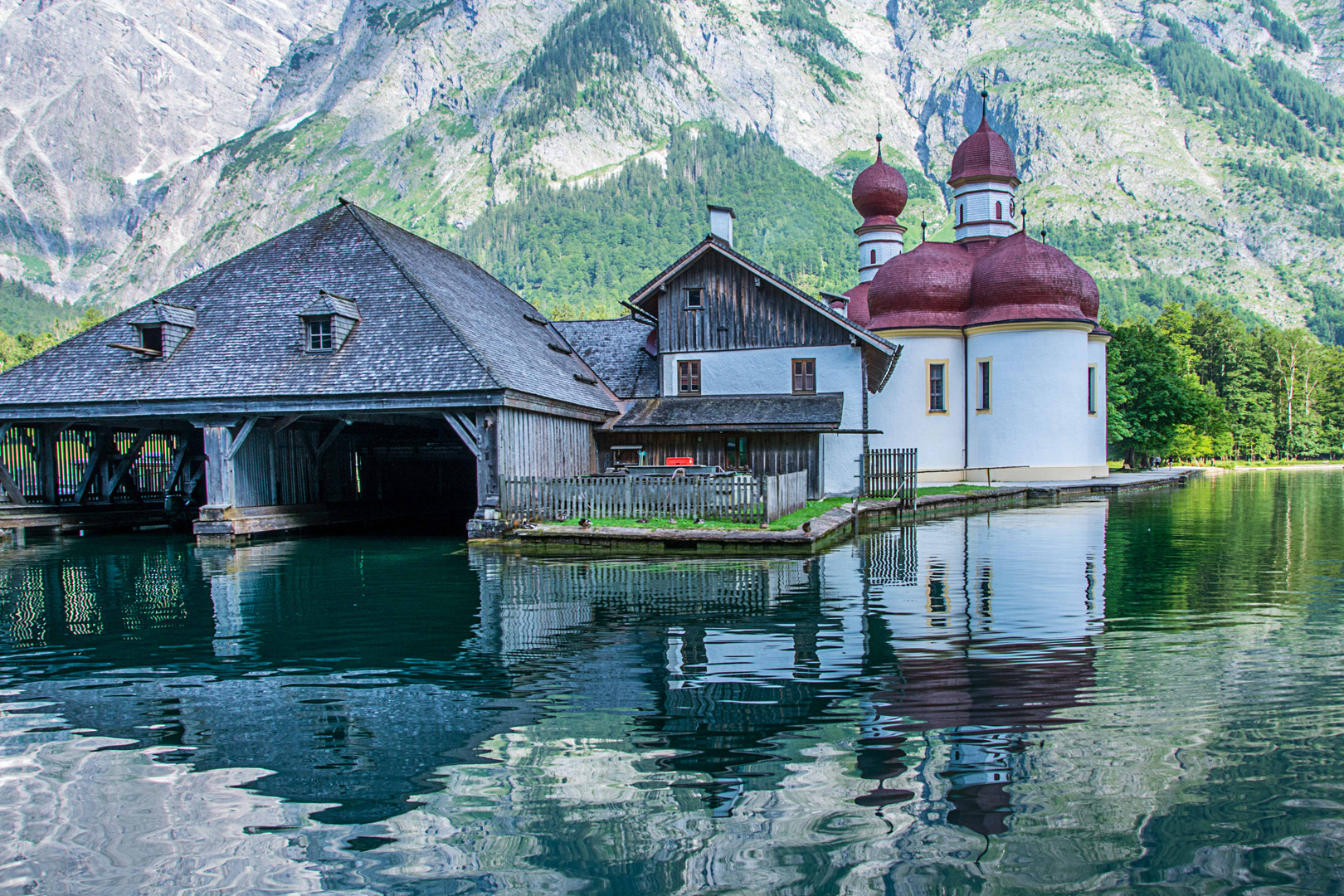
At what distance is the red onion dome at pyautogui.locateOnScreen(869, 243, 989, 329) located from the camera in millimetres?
40906

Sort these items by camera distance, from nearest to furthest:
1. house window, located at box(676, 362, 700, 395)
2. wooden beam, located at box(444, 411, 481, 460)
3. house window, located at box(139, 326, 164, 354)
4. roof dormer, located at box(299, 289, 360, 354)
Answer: wooden beam, located at box(444, 411, 481, 460) < roof dormer, located at box(299, 289, 360, 354) < house window, located at box(139, 326, 164, 354) < house window, located at box(676, 362, 700, 395)

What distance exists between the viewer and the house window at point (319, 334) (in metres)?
24.2

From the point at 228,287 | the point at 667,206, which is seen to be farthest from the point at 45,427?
the point at 667,206

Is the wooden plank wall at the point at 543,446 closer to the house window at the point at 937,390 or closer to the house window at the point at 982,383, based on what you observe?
the house window at the point at 937,390

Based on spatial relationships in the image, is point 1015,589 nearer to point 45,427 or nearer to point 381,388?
point 381,388

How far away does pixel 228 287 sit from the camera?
27141 millimetres

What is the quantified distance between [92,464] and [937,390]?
31775 millimetres

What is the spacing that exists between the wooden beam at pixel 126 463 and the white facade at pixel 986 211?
34.8 meters

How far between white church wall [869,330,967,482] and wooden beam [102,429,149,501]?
90.8 ft

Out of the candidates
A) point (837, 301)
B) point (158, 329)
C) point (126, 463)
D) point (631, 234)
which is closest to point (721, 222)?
point (837, 301)

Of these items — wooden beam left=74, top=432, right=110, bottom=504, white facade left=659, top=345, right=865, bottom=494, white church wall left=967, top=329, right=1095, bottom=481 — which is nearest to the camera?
wooden beam left=74, top=432, right=110, bottom=504

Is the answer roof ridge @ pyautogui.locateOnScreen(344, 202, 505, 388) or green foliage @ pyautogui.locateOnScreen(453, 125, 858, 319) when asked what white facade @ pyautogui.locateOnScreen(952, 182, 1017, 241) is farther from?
green foliage @ pyautogui.locateOnScreen(453, 125, 858, 319)

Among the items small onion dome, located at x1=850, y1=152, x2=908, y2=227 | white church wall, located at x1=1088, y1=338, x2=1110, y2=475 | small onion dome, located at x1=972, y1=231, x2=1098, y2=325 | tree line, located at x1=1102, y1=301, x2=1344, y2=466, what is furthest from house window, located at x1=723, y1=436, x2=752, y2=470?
tree line, located at x1=1102, y1=301, x2=1344, y2=466

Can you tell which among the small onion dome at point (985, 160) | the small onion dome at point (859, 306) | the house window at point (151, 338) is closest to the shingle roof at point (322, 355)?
the house window at point (151, 338)
